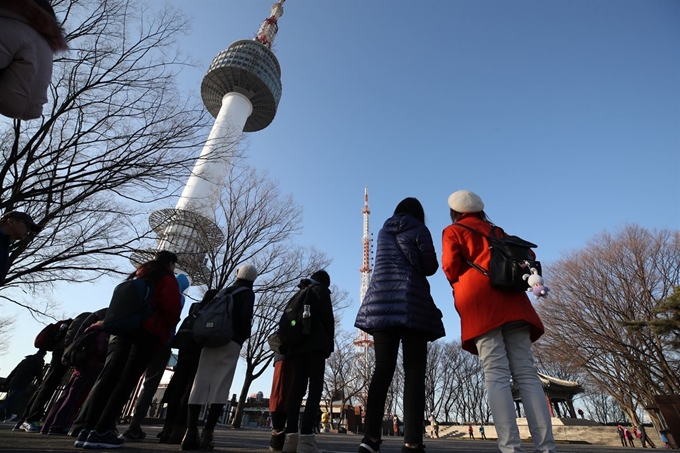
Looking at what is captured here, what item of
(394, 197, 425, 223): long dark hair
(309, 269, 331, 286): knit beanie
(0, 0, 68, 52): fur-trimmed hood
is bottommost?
(309, 269, 331, 286): knit beanie

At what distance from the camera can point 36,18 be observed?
179 cm

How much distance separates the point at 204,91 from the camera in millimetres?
38344

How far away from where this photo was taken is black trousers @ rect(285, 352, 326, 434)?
3006mm

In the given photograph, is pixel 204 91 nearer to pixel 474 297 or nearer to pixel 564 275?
pixel 564 275

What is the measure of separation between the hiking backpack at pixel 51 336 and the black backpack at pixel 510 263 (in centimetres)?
617

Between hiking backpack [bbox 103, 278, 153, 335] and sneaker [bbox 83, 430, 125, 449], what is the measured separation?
700 millimetres

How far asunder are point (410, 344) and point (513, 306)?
2.38 feet

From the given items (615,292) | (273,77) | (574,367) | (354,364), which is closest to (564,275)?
(615,292)

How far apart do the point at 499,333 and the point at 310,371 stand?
161cm

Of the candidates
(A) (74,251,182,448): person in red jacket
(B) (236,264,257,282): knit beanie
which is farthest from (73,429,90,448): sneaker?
(B) (236,264,257,282): knit beanie

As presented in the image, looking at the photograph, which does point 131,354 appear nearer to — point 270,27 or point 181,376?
point 181,376

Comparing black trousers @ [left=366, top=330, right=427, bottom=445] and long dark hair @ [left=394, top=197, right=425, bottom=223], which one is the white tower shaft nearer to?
long dark hair @ [left=394, top=197, right=425, bottom=223]

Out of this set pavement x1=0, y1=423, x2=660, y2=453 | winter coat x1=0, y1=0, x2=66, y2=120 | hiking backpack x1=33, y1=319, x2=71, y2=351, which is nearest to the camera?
winter coat x1=0, y1=0, x2=66, y2=120

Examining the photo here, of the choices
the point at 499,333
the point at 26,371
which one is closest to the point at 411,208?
the point at 499,333
